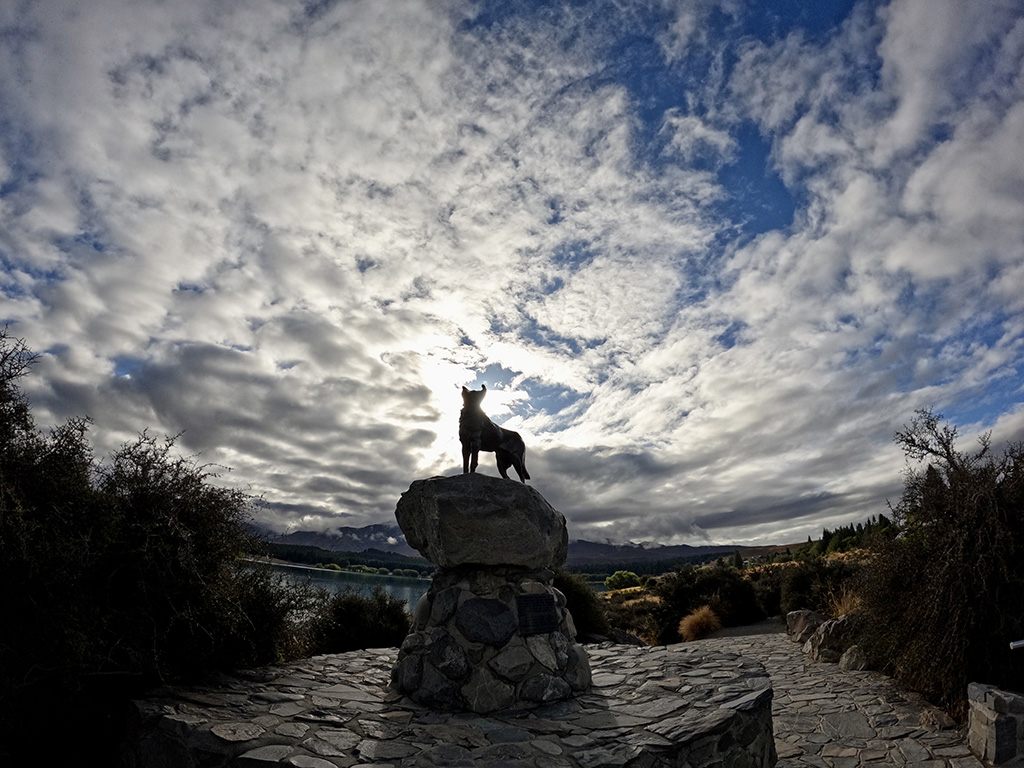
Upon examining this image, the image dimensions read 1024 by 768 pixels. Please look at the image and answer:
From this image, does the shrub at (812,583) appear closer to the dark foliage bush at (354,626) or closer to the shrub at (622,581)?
the dark foliage bush at (354,626)

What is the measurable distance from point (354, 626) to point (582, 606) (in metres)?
6.48

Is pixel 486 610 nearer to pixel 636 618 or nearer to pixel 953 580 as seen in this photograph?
pixel 953 580

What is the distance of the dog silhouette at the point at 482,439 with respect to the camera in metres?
8.83

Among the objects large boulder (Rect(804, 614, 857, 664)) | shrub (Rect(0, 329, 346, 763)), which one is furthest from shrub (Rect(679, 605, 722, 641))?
shrub (Rect(0, 329, 346, 763))

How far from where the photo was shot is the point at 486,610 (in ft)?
26.1

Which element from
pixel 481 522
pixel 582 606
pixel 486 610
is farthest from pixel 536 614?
pixel 582 606

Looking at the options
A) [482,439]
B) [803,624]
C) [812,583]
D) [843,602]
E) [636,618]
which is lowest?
[636,618]

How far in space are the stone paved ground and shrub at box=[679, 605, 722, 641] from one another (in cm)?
745

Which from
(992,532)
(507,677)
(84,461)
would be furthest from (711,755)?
(84,461)

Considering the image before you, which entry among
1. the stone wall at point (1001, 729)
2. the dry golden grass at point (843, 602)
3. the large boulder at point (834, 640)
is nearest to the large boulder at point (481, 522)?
the stone wall at point (1001, 729)

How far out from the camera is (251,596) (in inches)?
323

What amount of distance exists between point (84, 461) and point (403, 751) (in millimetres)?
4438

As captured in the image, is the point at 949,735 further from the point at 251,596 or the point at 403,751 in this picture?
the point at 251,596

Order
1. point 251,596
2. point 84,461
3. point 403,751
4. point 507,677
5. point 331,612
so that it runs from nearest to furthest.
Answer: point 403,751 < point 84,461 < point 507,677 < point 251,596 < point 331,612
